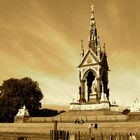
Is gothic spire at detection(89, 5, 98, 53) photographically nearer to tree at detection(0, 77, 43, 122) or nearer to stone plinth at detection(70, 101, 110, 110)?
stone plinth at detection(70, 101, 110, 110)

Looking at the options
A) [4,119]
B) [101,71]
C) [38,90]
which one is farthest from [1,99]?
[101,71]

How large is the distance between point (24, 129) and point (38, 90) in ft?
69.9

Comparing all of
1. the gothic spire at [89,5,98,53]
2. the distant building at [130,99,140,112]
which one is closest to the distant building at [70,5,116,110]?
the gothic spire at [89,5,98,53]

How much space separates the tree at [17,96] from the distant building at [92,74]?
1108 centimetres

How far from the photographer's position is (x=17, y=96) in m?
56.1

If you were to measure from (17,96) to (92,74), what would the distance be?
1357 cm

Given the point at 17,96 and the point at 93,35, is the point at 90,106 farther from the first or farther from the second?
the point at 17,96

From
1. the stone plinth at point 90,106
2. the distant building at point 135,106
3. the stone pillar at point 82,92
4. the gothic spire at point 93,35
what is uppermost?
the gothic spire at point 93,35

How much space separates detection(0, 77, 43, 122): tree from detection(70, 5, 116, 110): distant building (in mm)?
11078

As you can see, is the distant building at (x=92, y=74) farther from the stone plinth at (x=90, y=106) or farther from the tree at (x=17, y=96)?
the tree at (x=17, y=96)

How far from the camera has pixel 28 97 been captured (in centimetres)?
5678

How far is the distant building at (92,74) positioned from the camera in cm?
4800

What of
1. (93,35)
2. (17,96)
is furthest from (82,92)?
(17,96)

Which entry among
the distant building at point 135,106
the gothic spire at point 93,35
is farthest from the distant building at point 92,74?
the distant building at point 135,106
